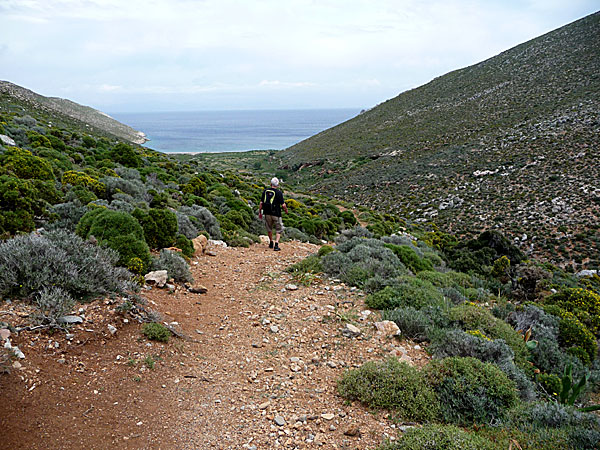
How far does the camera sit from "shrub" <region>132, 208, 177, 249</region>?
8.04 metres

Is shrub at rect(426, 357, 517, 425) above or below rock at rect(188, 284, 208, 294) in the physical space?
below

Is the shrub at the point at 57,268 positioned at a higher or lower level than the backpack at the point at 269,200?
lower

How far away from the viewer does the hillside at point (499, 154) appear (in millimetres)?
21531

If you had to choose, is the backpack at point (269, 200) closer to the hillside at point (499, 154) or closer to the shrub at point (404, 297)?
the shrub at point (404, 297)

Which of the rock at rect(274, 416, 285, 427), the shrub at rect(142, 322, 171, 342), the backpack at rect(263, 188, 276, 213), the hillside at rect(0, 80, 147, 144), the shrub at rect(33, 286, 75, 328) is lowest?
the rock at rect(274, 416, 285, 427)

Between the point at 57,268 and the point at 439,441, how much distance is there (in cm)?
504

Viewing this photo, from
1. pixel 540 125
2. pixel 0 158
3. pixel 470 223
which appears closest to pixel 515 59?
pixel 540 125

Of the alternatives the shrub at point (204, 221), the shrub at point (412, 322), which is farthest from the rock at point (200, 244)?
the shrub at point (412, 322)

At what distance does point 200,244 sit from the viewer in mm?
9312

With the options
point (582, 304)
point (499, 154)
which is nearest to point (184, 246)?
point (582, 304)

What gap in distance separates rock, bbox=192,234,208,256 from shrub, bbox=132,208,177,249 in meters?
0.70

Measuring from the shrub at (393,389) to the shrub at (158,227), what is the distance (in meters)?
5.51

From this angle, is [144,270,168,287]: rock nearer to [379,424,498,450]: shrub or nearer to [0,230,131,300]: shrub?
[0,230,131,300]: shrub

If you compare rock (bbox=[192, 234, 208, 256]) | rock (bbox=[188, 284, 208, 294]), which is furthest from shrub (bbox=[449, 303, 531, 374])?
rock (bbox=[192, 234, 208, 256])
